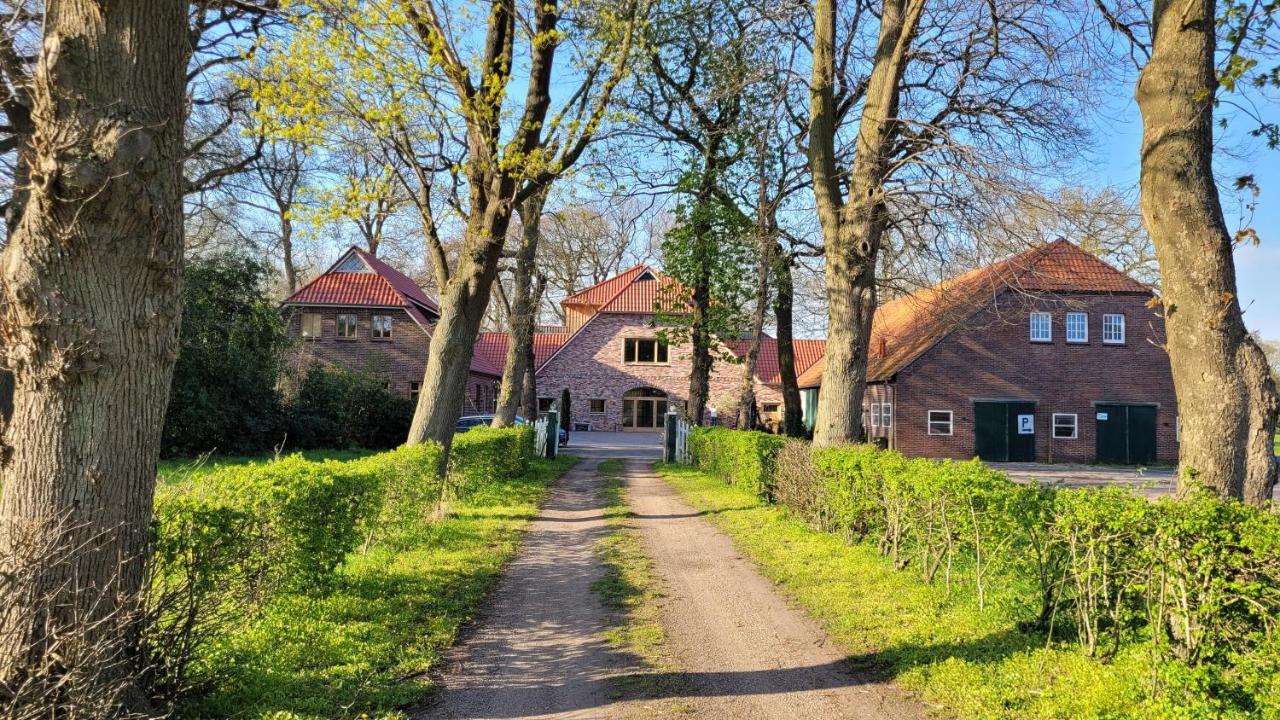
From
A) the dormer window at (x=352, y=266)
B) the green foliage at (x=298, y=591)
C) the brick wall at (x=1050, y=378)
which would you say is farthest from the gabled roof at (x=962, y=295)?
the dormer window at (x=352, y=266)

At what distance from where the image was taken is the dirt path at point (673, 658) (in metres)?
4.73

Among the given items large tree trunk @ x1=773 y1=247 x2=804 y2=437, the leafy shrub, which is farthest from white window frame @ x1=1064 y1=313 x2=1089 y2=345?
the leafy shrub

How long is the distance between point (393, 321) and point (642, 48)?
79.0 ft

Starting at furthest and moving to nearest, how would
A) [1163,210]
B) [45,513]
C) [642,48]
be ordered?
[642,48] → [1163,210] → [45,513]

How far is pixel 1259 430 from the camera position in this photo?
5742 millimetres

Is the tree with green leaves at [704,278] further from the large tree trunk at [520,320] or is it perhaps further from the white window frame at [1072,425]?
the white window frame at [1072,425]

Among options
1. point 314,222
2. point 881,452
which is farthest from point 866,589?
point 314,222

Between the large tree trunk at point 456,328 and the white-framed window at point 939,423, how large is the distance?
21.6m

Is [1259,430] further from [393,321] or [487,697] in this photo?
[393,321]

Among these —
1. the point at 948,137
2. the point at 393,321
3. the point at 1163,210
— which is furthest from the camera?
the point at 393,321

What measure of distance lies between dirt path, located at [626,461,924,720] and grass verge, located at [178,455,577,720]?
1803mm

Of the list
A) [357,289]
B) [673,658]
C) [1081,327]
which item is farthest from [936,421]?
[673,658]

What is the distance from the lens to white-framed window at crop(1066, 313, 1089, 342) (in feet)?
94.4

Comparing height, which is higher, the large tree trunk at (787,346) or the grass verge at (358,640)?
the large tree trunk at (787,346)
